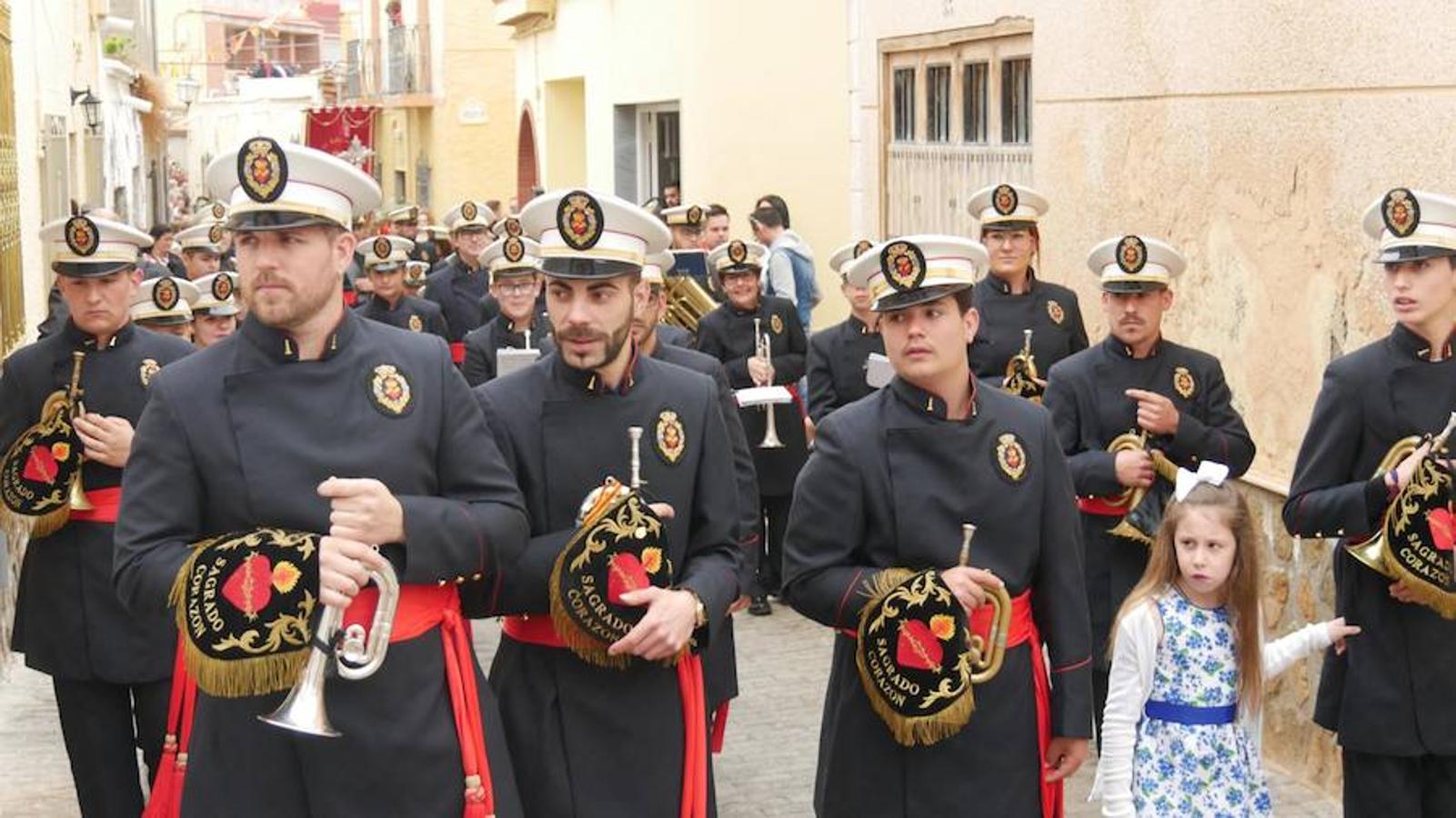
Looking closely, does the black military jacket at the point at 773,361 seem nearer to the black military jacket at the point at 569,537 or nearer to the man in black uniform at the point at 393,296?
the man in black uniform at the point at 393,296

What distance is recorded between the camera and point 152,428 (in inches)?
193

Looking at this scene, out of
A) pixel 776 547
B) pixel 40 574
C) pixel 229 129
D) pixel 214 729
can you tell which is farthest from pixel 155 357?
pixel 229 129

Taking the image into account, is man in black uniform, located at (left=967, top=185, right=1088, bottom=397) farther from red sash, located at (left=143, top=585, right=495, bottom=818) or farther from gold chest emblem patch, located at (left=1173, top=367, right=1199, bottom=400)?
red sash, located at (left=143, top=585, right=495, bottom=818)

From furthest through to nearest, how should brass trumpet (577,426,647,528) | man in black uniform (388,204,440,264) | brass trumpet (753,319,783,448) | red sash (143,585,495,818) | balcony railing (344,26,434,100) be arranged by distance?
balcony railing (344,26,434,100)
man in black uniform (388,204,440,264)
brass trumpet (753,319,783,448)
brass trumpet (577,426,647,528)
red sash (143,585,495,818)

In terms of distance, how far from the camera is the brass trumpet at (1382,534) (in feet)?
21.0

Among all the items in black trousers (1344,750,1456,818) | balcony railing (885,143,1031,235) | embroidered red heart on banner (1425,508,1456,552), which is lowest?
black trousers (1344,750,1456,818)

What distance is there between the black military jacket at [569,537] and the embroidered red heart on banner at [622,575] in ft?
0.53

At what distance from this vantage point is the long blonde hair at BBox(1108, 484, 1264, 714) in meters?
6.24

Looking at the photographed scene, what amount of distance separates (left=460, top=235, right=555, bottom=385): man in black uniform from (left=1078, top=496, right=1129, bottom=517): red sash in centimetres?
420

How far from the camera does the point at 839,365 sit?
1163 centimetres

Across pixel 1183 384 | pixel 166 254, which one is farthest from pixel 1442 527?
pixel 166 254

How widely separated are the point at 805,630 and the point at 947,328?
22.5 ft

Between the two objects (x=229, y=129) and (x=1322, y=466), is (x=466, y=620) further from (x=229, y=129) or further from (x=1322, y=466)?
(x=229, y=129)

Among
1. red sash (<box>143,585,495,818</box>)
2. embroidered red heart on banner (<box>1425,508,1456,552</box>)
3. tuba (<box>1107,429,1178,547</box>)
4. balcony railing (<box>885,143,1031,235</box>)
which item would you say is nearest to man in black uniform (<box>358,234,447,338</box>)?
balcony railing (<box>885,143,1031,235</box>)
